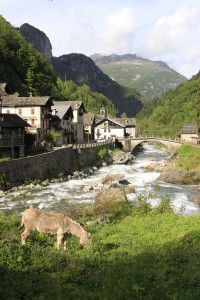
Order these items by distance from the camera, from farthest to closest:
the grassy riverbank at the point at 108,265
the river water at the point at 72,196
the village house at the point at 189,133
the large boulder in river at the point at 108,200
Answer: the village house at the point at 189,133 < the river water at the point at 72,196 < the large boulder in river at the point at 108,200 < the grassy riverbank at the point at 108,265

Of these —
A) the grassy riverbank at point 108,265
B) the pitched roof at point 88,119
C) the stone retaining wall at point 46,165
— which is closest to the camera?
the grassy riverbank at point 108,265

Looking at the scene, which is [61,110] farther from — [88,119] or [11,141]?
[11,141]

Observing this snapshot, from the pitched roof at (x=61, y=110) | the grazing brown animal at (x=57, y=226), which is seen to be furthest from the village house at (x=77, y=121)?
the grazing brown animal at (x=57, y=226)

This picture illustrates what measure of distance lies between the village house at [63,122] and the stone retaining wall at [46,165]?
12509mm

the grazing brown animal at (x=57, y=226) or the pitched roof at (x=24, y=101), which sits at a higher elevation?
the pitched roof at (x=24, y=101)

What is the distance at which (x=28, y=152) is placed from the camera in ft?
193

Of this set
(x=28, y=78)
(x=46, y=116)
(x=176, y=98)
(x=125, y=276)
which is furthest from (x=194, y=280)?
(x=176, y=98)

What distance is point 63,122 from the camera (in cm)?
8581

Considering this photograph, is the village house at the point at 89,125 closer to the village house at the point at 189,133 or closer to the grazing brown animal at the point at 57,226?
the village house at the point at 189,133

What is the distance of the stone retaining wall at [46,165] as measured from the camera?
4259cm

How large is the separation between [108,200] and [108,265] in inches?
664

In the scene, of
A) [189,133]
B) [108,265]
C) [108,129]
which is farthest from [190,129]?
[108,265]

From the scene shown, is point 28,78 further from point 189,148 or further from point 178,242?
point 178,242

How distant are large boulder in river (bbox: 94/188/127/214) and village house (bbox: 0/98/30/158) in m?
22.1
